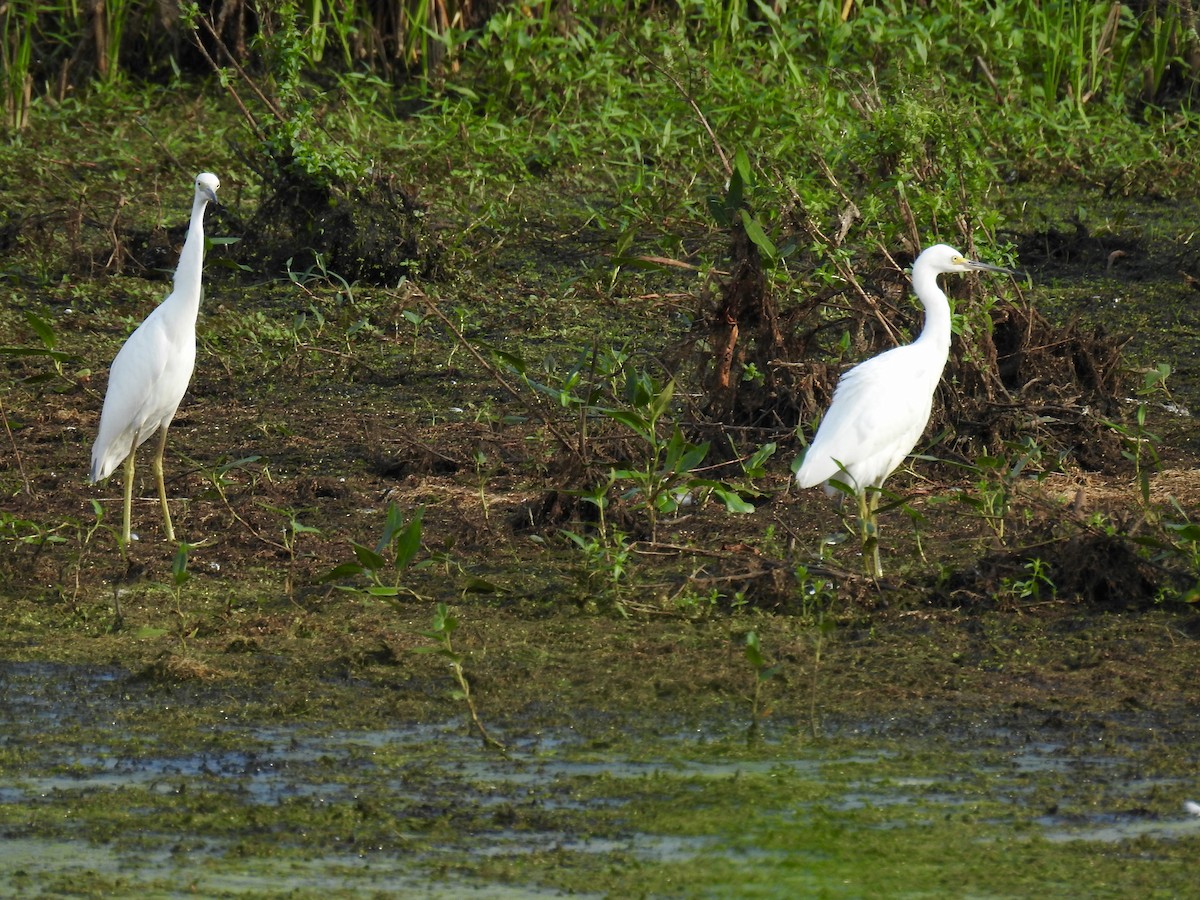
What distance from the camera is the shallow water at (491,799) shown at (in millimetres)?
3604

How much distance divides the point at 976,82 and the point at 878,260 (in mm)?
5341

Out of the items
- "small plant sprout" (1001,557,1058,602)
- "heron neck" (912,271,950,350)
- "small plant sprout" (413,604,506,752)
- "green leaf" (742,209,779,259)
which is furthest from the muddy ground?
"green leaf" (742,209,779,259)

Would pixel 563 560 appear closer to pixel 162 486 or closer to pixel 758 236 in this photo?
pixel 758 236

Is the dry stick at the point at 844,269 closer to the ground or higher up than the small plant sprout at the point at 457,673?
higher up

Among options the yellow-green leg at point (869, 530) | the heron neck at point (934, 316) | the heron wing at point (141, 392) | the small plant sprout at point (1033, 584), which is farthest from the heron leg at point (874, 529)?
the heron wing at point (141, 392)

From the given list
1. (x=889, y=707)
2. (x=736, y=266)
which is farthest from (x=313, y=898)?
(x=736, y=266)

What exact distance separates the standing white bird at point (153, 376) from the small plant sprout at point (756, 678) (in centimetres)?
264

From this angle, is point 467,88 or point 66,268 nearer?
point 66,268

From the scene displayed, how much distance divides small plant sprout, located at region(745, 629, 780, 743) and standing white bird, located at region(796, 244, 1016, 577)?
1.14m

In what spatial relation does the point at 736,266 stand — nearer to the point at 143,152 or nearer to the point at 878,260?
the point at 878,260

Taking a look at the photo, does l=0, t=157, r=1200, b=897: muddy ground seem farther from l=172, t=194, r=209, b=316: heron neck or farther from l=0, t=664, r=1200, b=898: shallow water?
l=172, t=194, r=209, b=316: heron neck

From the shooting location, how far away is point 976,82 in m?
11.6

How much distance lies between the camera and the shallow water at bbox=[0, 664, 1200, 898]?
3604 millimetres

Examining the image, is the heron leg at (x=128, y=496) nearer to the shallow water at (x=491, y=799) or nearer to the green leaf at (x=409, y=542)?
the green leaf at (x=409, y=542)
